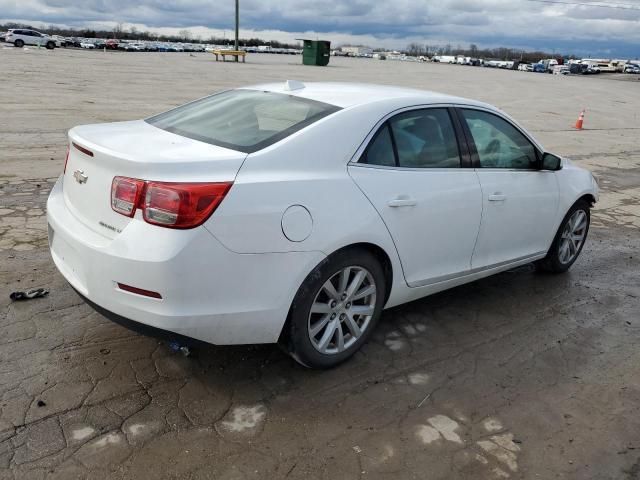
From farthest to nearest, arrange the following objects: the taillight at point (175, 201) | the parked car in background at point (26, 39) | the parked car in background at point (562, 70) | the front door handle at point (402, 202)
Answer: the parked car in background at point (562, 70) < the parked car in background at point (26, 39) < the front door handle at point (402, 202) < the taillight at point (175, 201)

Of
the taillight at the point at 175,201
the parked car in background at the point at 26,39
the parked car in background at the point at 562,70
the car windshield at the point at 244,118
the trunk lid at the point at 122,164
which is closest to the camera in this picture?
the taillight at the point at 175,201

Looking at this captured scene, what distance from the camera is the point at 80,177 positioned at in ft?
10.5

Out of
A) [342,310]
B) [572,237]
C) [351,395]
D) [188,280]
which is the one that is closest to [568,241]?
[572,237]

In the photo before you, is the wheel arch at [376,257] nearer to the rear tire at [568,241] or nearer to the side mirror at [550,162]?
the side mirror at [550,162]

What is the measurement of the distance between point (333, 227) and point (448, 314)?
171cm

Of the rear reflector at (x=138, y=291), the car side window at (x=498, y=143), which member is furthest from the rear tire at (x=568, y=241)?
the rear reflector at (x=138, y=291)

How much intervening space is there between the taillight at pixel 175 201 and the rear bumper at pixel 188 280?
5cm

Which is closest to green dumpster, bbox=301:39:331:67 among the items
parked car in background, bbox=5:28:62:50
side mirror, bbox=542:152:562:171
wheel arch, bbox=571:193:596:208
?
parked car in background, bbox=5:28:62:50

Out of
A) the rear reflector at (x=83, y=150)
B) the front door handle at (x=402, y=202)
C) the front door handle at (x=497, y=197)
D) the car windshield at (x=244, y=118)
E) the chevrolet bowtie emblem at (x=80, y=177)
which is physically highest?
the car windshield at (x=244, y=118)

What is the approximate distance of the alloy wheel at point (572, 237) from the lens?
17.3ft

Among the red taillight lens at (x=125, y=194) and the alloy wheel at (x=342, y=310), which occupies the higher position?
the red taillight lens at (x=125, y=194)

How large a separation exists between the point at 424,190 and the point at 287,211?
1.10 meters

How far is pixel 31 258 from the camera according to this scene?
15.7 feet

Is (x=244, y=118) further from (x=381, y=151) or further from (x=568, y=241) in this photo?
(x=568, y=241)
